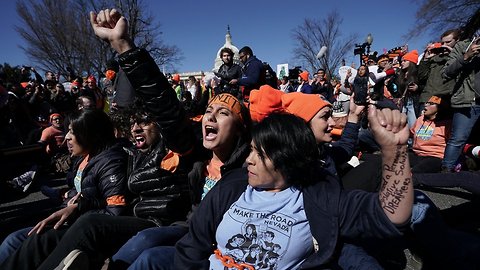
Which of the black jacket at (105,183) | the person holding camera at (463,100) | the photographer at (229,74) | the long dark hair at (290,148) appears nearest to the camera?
the long dark hair at (290,148)

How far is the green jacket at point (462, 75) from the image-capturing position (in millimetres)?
3834

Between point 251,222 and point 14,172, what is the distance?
5797 millimetres

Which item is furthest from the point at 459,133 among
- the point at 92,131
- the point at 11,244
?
the point at 11,244

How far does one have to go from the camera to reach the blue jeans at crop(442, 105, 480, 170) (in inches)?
149

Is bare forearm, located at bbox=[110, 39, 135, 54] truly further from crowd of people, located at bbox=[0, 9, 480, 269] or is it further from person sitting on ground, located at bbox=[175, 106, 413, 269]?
person sitting on ground, located at bbox=[175, 106, 413, 269]

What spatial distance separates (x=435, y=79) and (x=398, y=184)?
164 inches

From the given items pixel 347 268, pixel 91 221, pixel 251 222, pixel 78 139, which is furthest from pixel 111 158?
pixel 347 268

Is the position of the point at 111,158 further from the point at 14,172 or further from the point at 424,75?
the point at 424,75

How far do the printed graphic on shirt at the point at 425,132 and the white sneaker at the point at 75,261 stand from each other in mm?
3930

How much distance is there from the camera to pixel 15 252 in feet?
6.61

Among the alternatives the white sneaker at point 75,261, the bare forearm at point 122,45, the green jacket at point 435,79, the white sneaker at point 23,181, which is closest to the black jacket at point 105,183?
the white sneaker at point 75,261

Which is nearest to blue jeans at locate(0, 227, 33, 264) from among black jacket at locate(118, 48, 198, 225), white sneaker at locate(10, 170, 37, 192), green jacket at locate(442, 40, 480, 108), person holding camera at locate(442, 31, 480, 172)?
black jacket at locate(118, 48, 198, 225)

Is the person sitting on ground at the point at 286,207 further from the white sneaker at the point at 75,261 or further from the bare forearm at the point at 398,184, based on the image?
the white sneaker at the point at 75,261

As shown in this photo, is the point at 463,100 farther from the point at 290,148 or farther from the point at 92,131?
the point at 92,131
